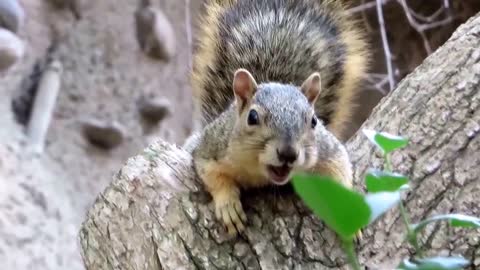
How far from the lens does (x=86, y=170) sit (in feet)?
8.30

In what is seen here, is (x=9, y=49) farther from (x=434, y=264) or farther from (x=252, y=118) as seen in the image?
(x=434, y=264)

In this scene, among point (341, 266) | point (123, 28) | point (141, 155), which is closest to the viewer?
point (341, 266)

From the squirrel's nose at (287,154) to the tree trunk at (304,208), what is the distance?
0.39ft

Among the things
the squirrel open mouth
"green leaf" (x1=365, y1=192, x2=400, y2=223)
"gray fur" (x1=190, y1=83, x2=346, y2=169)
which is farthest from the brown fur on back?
"green leaf" (x1=365, y1=192, x2=400, y2=223)

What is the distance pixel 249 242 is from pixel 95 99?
1.52 meters

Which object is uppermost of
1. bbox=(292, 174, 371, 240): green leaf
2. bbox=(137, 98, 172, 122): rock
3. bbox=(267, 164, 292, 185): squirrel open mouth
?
bbox=(292, 174, 371, 240): green leaf

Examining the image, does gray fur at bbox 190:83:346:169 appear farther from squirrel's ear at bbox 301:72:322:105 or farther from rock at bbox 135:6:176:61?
rock at bbox 135:6:176:61

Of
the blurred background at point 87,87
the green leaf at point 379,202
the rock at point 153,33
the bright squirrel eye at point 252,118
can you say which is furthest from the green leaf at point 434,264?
the rock at point 153,33

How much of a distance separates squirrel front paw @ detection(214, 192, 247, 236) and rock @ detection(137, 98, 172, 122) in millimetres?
1467

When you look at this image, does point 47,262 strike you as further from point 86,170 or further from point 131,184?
point 131,184

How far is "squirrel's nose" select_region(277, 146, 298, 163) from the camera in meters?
1.09

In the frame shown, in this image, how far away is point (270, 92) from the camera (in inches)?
48.6

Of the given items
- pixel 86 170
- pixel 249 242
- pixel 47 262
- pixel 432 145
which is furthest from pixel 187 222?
pixel 86 170

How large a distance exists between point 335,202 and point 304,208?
730 mm
